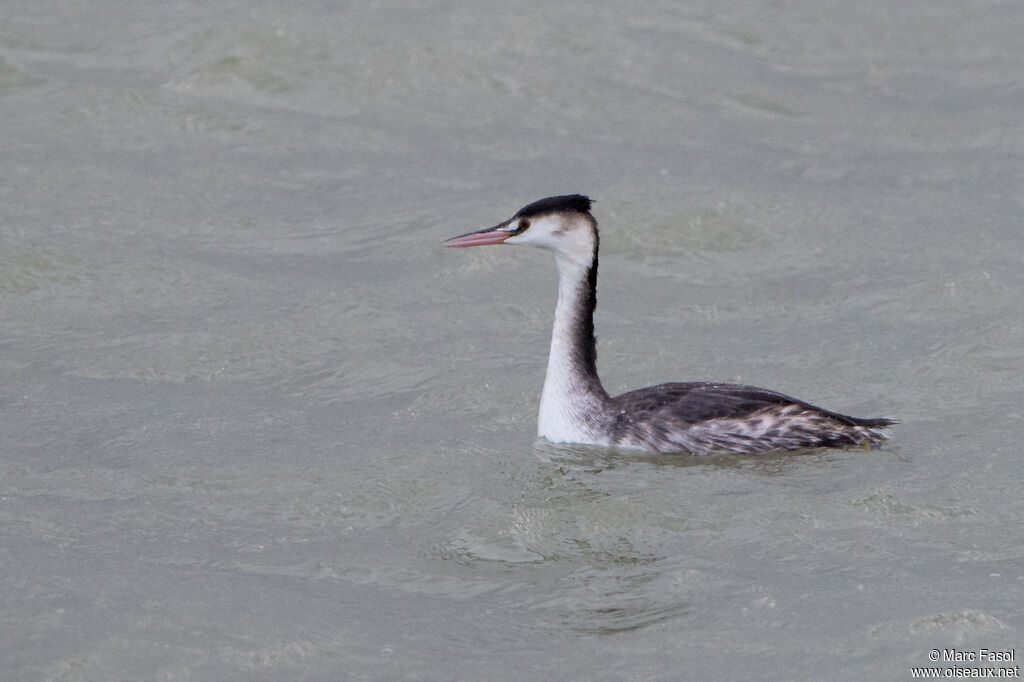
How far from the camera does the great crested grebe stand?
8664 millimetres

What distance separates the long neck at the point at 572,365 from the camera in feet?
29.2

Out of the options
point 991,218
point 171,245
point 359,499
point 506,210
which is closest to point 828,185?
point 991,218

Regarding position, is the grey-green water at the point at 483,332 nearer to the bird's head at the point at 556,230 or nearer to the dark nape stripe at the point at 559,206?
the bird's head at the point at 556,230

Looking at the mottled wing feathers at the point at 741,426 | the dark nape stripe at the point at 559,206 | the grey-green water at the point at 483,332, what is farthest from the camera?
the dark nape stripe at the point at 559,206

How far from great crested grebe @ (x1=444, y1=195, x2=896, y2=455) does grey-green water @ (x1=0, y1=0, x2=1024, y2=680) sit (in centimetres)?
14

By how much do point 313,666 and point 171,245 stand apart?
20.4ft

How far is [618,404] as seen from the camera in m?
8.93

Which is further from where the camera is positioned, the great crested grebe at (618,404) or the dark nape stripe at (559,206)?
the dark nape stripe at (559,206)

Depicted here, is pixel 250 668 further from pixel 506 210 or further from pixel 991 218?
pixel 991 218

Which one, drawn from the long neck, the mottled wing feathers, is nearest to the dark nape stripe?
the long neck

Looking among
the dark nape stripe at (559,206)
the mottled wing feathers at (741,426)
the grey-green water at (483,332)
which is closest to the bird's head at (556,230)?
the dark nape stripe at (559,206)

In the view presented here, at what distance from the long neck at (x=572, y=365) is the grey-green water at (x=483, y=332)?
20 cm

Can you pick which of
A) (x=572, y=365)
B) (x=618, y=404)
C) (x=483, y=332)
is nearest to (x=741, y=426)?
(x=618, y=404)

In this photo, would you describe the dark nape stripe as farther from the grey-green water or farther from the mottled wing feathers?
the grey-green water
